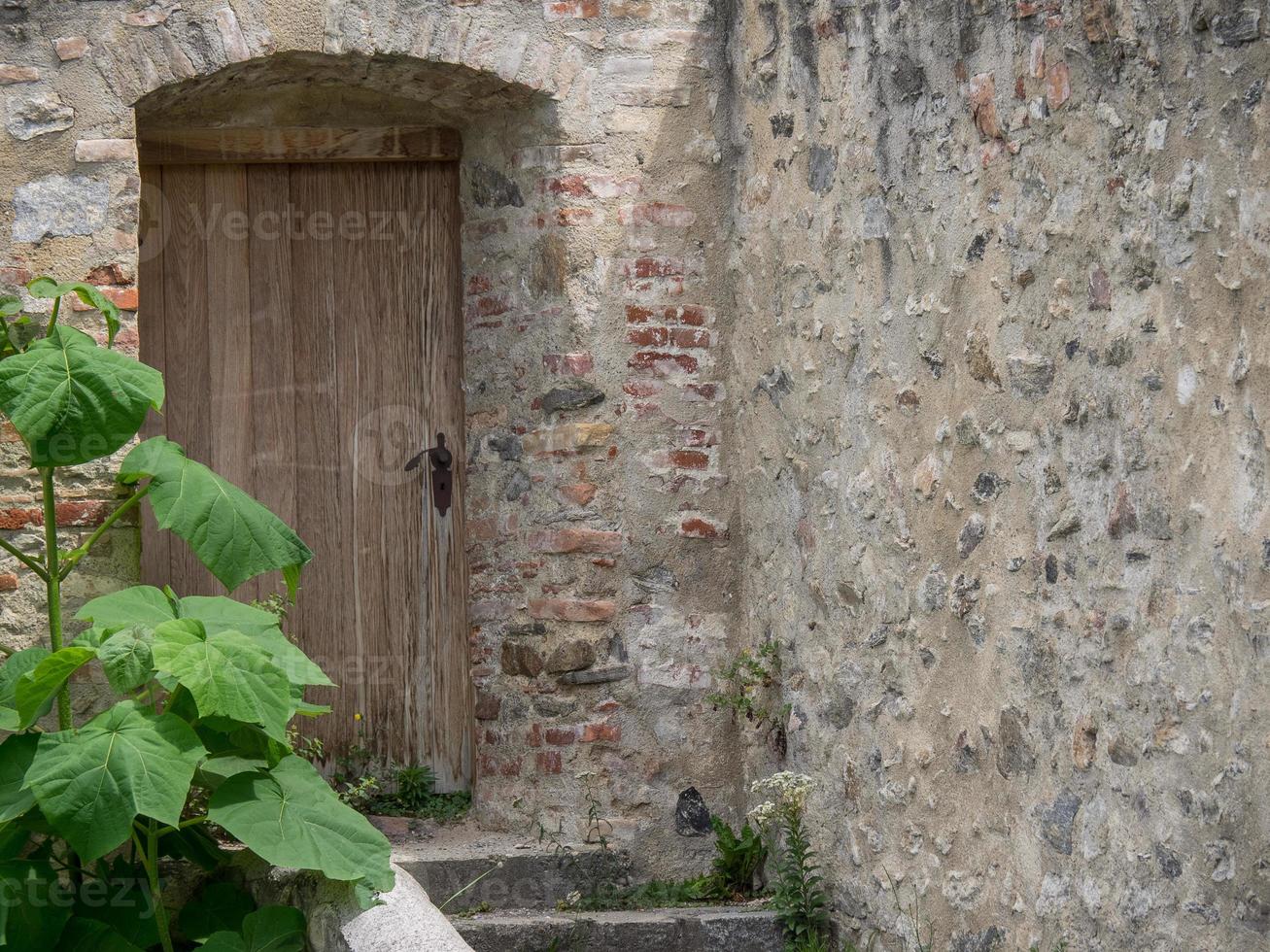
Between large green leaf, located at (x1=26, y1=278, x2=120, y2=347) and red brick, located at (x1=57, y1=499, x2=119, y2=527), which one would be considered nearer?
large green leaf, located at (x1=26, y1=278, x2=120, y2=347)

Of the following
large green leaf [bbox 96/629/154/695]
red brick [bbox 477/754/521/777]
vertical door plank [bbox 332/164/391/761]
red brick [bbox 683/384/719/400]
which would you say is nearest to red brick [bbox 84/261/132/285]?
vertical door plank [bbox 332/164/391/761]

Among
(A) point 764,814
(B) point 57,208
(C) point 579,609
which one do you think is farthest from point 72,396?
(A) point 764,814

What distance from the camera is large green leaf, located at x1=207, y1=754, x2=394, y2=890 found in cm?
273

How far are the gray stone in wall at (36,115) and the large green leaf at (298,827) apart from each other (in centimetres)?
174

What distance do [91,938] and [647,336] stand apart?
2.00 m

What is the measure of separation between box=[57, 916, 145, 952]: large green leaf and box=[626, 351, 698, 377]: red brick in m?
1.88

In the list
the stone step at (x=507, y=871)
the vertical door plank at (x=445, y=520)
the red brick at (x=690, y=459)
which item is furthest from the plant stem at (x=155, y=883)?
the red brick at (x=690, y=459)

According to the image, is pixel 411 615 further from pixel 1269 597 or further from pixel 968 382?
pixel 1269 597

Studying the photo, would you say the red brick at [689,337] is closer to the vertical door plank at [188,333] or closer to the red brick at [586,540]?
the red brick at [586,540]

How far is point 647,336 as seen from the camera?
381 cm

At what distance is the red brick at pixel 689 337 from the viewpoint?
12.6 feet

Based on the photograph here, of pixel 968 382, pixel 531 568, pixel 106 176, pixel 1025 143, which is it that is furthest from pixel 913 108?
pixel 106 176

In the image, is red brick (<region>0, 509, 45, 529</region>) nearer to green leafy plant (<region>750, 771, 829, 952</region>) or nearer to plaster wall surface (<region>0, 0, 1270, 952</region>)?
plaster wall surface (<region>0, 0, 1270, 952</region>)

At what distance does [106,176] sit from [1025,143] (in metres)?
2.26
